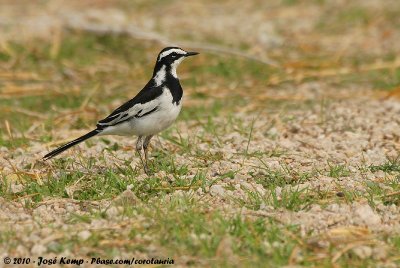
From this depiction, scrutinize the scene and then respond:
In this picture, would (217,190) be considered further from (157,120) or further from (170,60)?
(170,60)

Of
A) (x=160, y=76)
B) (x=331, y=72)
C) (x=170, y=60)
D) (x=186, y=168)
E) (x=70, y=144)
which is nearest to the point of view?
Result: (x=186, y=168)

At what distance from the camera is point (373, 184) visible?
5844mm

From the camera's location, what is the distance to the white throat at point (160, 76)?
22.3ft

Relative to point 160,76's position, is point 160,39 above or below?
below

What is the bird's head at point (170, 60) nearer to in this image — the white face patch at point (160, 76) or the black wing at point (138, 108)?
the white face patch at point (160, 76)

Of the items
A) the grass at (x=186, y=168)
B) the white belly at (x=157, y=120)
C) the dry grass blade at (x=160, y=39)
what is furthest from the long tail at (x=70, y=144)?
the dry grass blade at (x=160, y=39)

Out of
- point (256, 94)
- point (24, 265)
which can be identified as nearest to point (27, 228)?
point (24, 265)

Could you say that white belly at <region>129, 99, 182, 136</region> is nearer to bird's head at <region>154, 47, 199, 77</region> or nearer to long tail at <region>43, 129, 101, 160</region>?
long tail at <region>43, 129, 101, 160</region>

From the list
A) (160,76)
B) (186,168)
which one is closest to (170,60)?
(160,76)

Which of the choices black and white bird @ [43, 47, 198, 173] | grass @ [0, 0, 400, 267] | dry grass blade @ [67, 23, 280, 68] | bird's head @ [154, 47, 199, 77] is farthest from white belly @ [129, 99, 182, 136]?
dry grass blade @ [67, 23, 280, 68]

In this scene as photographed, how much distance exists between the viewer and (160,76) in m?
6.86

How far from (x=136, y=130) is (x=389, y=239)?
234 centimetres

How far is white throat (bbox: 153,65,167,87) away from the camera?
6801 millimetres

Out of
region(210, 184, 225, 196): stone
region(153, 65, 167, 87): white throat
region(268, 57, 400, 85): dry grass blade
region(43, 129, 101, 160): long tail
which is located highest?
region(153, 65, 167, 87): white throat
